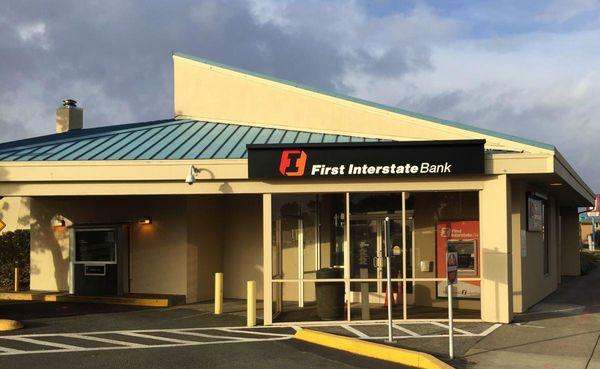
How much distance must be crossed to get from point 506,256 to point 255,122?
8080 mm

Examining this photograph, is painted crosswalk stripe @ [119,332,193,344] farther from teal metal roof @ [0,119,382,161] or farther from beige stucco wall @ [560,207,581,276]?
beige stucco wall @ [560,207,581,276]

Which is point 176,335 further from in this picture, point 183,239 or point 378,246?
point 378,246

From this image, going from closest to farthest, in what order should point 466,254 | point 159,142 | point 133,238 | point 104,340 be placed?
point 104,340 → point 466,254 → point 159,142 → point 133,238

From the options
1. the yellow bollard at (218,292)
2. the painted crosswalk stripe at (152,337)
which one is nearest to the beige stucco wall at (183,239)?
the yellow bollard at (218,292)

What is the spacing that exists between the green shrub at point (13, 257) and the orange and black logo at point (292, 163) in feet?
40.0

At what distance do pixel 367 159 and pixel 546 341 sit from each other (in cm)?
494

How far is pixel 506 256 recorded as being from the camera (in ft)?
43.9

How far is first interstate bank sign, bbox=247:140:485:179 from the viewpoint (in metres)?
13.2

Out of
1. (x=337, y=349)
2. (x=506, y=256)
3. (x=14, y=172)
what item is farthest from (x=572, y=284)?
(x=14, y=172)

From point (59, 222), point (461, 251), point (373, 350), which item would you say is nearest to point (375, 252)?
point (461, 251)

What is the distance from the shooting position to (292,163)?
1355 cm

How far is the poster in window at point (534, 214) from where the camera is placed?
16.7 m

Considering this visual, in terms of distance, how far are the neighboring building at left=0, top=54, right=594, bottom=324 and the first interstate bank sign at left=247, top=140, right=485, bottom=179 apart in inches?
1.2

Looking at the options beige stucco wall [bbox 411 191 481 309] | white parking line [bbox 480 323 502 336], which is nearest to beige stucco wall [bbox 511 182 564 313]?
beige stucco wall [bbox 411 191 481 309]
